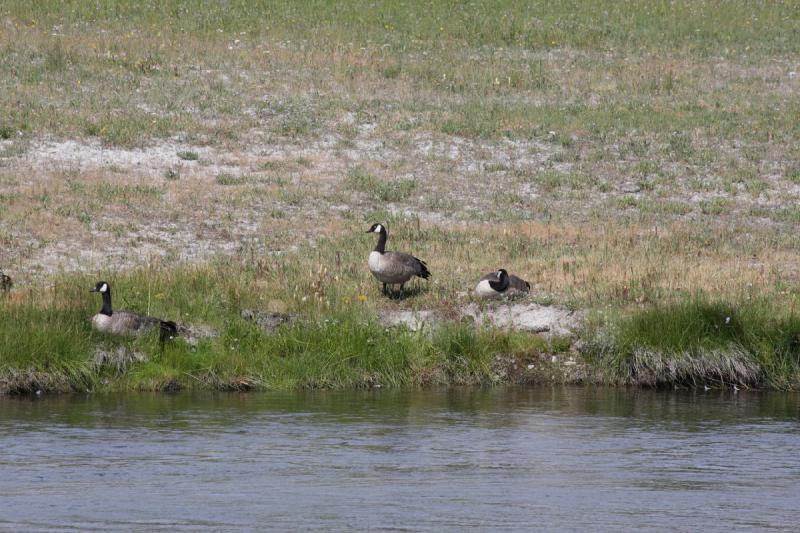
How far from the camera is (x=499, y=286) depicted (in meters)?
22.2

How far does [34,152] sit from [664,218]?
1571cm

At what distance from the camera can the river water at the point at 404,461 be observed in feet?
41.2

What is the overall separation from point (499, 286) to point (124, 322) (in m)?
6.42

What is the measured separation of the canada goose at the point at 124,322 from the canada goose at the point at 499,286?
17.9 feet

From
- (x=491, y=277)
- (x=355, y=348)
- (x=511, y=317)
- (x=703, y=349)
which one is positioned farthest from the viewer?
(x=491, y=277)

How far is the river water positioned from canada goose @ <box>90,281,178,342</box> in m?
1.15

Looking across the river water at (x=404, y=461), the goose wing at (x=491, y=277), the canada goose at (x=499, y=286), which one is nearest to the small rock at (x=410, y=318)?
the canada goose at (x=499, y=286)

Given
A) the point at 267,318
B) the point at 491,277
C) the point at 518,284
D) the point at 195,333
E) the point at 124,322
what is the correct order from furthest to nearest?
the point at 518,284 → the point at 491,277 → the point at 267,318 → the point at 195,333 → the point at 124,322

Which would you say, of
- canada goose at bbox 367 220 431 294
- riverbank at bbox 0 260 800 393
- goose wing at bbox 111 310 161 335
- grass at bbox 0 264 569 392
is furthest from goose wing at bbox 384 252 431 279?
goose wing at bbox 111 310 161 335

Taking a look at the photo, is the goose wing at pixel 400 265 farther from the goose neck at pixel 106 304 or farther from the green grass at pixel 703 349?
the goose neck at pixel 106 304

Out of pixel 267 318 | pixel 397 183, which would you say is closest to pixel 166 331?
pixel 267 318

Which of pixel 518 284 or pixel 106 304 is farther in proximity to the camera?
pixel 518 284

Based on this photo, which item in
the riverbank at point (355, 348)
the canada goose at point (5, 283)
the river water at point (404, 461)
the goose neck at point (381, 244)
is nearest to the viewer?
the river water at point (404, 461)

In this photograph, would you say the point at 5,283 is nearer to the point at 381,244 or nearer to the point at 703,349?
the point at 381,244
